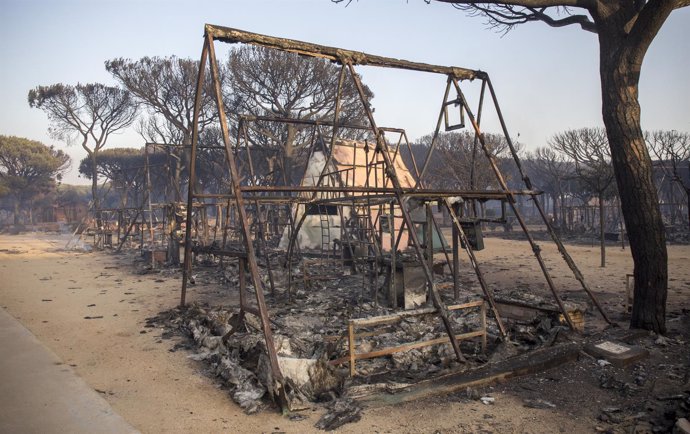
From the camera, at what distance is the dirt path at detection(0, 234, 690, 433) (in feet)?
14.1

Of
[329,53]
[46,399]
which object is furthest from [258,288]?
[329,53]

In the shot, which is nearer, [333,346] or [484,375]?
[484,375]

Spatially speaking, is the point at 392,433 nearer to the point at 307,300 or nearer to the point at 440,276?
the point at 307,300

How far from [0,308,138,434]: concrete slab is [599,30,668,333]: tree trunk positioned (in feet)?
22.0

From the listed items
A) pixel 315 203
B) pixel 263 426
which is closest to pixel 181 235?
pixel 315 203

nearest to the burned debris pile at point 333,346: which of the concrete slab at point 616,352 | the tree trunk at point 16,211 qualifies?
the concrete slab at point 616,352

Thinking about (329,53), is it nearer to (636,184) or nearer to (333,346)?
(333,346)

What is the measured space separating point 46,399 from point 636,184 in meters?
7.74

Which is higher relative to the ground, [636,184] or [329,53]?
[329,53]

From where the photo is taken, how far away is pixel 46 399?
485 cm

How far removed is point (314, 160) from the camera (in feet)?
74.5

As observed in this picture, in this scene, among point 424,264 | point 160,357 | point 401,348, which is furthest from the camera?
point 160,357

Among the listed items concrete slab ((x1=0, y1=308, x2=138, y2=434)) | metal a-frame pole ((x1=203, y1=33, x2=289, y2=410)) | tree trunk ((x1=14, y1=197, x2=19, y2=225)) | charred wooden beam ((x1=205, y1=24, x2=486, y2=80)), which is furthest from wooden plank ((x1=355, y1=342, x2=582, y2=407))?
tree trunk ((x1=14, y1=197, x2=19, y2=225))

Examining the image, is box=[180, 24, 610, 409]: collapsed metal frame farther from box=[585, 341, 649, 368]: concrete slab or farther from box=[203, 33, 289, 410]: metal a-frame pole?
box=[585, 341, 649, 368]: concrete slab
